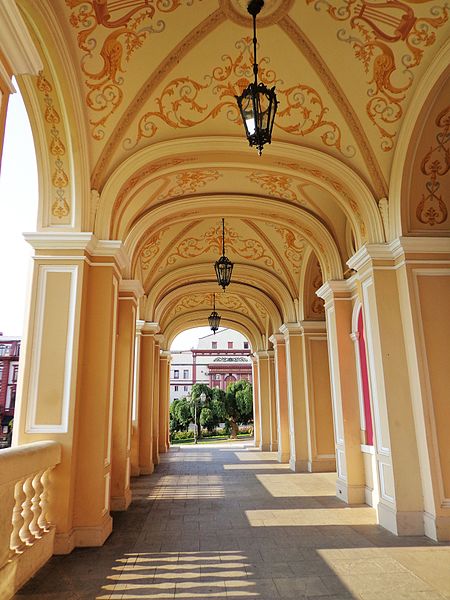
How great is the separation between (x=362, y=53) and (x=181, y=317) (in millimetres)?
14558

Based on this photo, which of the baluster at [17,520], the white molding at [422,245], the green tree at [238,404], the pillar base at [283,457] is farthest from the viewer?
the green tree at [238,404]

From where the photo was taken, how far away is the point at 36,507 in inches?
187

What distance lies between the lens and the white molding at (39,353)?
5.34 metres

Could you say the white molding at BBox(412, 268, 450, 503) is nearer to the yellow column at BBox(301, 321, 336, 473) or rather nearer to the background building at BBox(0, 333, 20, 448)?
the yellow column at BBox(301, 321, 336, 473)

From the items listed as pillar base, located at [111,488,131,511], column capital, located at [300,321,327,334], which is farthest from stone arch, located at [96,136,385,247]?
column capital, located at [300,321,327,334]

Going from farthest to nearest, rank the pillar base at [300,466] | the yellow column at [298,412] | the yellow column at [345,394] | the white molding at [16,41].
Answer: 1. the yellow column at [298,412]
2. the pillar base at [300,466]
3. the yellow column at [345,394]
4. the white molding at [16,41]

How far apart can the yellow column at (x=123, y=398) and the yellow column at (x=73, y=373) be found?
1.57m

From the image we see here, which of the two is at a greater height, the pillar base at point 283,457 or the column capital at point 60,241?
the column capital at point 60,241

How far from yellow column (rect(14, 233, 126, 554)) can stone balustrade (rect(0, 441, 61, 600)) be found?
219mm

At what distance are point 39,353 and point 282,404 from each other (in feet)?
31.2

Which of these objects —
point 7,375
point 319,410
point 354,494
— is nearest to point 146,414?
point 319,410

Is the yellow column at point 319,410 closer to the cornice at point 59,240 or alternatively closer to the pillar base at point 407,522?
the pillar base at point 407,522

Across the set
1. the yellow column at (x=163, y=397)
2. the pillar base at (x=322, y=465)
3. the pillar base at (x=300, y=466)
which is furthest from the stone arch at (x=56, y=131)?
the yellow column at (x=163, y=397)

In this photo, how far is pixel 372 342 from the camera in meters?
6.46
